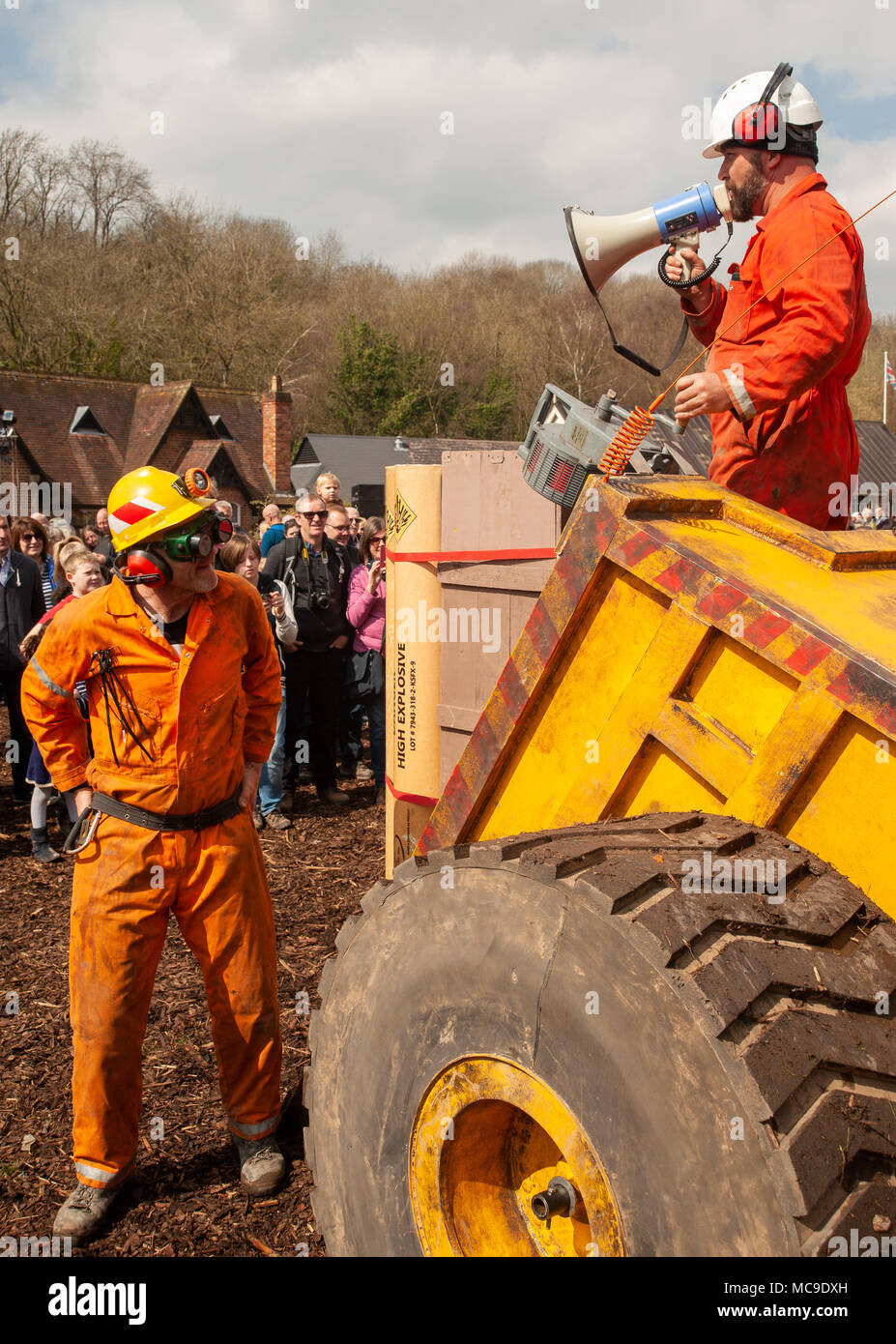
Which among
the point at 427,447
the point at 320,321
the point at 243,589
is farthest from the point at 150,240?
the point at 243,589

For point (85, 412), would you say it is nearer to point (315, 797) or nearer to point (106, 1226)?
point (315, 797)

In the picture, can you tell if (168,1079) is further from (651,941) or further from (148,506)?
(651,941)

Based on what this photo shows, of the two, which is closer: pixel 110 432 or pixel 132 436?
pixel 110 432

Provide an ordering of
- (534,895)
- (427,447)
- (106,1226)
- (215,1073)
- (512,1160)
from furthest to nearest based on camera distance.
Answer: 1. (427,447)
2. (215,1073)
3. (106,1226)
4. (512,1160)
5. (534,895)

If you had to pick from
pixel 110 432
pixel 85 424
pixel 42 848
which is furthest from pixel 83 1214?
pixel 110 432

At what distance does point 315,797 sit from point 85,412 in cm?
3991

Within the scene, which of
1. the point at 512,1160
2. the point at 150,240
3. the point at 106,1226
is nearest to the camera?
the point at 512,1160


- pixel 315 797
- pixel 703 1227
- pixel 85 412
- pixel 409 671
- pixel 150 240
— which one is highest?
pixel 150 240

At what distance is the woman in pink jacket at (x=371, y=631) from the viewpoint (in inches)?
324

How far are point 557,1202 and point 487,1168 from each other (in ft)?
1.03

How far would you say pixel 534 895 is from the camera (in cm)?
185

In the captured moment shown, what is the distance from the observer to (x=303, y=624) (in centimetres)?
805

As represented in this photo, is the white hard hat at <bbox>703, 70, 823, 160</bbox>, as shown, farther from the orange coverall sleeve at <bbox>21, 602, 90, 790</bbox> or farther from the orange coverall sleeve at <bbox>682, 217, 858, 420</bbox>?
the orange coverall sleeve at <bbox>21, 602, 90, 790</bbox>

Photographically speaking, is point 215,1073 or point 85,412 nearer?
point 215,1073
